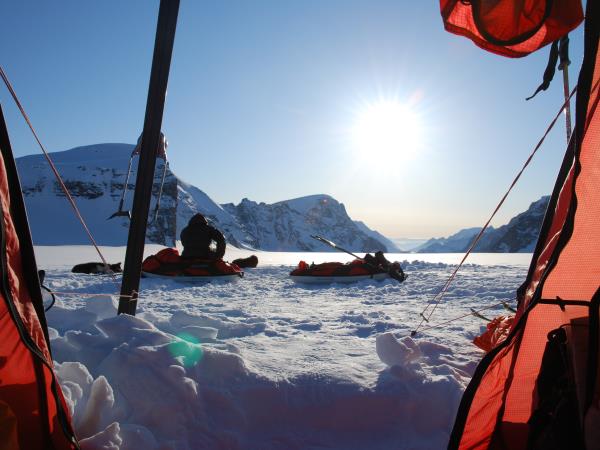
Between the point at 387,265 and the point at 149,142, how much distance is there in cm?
845

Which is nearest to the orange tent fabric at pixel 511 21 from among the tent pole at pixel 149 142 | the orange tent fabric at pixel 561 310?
the orange tent fabric at pixel 561 310

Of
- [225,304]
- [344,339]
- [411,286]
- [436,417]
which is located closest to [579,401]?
[436,417]

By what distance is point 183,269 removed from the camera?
33.7ft

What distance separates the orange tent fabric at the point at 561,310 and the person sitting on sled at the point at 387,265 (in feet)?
28.6

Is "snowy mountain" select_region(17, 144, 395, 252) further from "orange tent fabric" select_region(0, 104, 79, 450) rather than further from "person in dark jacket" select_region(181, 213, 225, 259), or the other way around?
"orange tent fabric" select_region(0, 104, 79, 450)

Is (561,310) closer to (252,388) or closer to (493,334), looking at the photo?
(252,388)

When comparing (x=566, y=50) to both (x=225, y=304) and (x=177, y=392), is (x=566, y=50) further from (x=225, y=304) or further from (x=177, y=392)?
(x=225, y=304)

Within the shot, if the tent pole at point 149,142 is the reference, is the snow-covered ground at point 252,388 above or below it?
below

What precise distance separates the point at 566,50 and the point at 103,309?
466 centimetres

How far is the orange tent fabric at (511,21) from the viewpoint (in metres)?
2.04

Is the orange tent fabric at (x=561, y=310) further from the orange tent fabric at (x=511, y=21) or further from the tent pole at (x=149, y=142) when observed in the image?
the tent pole at (x=149, y=142)

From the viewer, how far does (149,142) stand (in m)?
3.48

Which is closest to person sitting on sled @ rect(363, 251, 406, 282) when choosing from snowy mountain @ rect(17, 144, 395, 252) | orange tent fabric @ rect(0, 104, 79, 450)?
orange tent fabric @ rect(0, 104, 79, 450)

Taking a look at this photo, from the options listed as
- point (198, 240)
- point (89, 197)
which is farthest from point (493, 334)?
point (89, 197)
